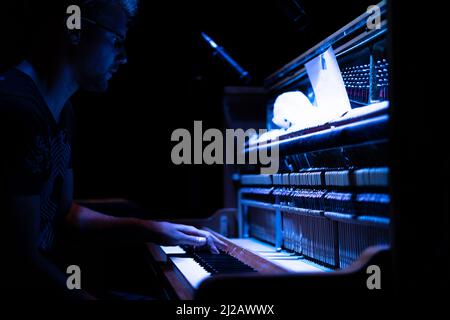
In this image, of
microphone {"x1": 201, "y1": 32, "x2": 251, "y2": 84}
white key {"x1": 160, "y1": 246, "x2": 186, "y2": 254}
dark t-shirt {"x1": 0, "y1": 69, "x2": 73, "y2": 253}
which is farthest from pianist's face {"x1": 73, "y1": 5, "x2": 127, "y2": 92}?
microphone {"x1": 201, "y1": 32, "x2": 251, "y2": 84}

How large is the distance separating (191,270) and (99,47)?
3.87ft

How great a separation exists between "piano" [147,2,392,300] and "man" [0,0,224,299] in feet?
1.28

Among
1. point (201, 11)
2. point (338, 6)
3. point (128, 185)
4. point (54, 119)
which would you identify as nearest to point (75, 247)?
point (128, 185)

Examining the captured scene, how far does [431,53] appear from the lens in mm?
1474

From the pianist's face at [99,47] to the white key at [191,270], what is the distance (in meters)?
0.98

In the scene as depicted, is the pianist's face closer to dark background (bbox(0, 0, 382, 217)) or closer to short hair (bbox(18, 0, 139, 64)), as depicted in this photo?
short hair (bbox(18, 0, 139, 64))

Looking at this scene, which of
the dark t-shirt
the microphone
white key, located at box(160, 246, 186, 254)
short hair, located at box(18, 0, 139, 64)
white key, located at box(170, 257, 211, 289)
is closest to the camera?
the dark t-shirt

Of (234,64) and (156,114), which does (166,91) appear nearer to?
(156,114)

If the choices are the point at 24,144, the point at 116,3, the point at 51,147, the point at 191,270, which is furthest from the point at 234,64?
the point at 24,144

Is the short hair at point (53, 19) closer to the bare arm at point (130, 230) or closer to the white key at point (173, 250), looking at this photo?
the bare arm at point (130, 230)

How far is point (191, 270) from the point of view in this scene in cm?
203

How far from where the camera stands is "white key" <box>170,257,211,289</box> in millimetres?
1837
